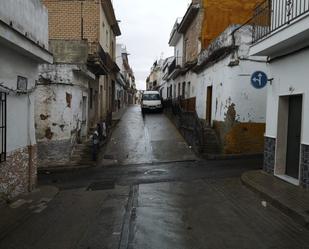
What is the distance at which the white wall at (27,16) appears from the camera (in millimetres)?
8156

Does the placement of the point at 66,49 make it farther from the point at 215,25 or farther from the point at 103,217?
the point at 103,217

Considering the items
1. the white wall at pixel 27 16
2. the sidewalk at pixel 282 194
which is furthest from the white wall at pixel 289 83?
the white wall at pixel 27 16

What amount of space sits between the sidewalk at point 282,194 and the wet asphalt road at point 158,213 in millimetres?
155

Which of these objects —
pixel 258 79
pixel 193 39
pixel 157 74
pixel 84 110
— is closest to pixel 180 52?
pixel 193 39

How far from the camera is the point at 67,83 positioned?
15742mm

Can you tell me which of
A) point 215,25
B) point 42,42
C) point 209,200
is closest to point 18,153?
point 42,42

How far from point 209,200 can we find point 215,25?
15.0 meters

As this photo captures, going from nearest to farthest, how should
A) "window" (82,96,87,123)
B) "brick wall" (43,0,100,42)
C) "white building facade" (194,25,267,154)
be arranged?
1. "white building facade" (194,25,267,154)
2. "window" (82,96,87,123)
3. "brick wall" (43,0,100,42)

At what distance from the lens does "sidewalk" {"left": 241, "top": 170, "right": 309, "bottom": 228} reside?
7.31m

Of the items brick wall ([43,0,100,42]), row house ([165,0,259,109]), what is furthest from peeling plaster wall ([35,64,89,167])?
row house ([165,0,259,109])

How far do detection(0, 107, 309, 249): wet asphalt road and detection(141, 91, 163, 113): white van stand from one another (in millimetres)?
20091

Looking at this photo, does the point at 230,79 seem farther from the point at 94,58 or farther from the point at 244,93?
the point at 94,58

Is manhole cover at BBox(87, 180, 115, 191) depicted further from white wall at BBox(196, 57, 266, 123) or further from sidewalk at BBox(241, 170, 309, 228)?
white wall at BBox(196, 57, 266, 123)

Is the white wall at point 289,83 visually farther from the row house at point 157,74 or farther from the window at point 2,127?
the row house at point 157,74
